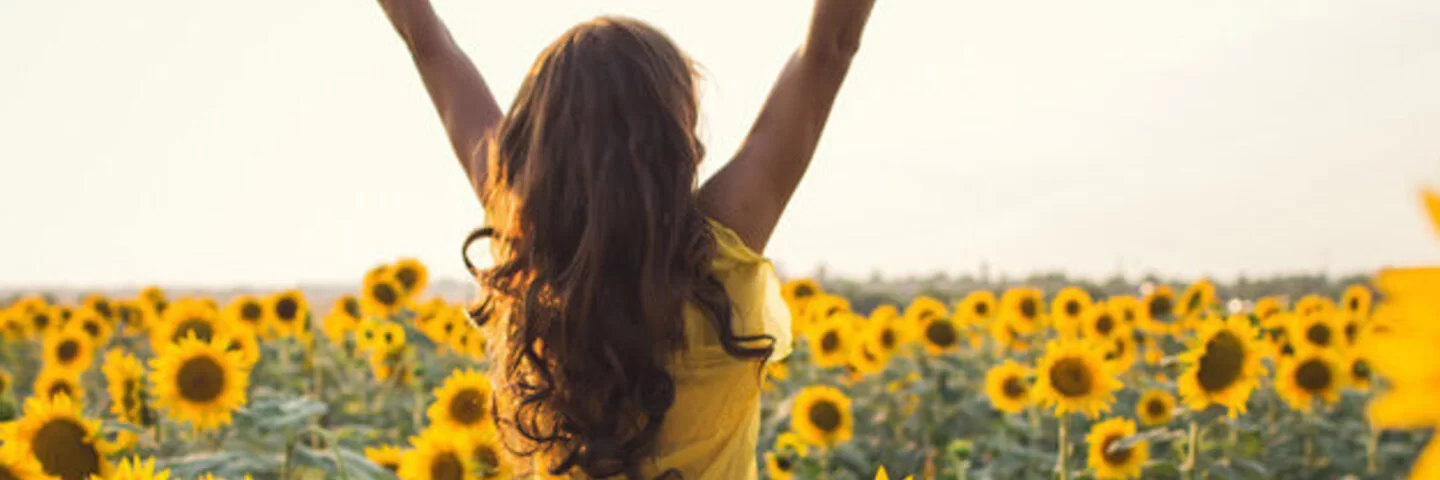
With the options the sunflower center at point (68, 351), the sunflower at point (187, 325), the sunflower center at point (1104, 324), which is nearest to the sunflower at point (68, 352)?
the sunflower center at point (68, 351)

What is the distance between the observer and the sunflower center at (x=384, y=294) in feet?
24.3

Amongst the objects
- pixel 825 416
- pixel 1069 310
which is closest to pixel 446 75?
pixel 825 416

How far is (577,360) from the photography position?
2.41 metres

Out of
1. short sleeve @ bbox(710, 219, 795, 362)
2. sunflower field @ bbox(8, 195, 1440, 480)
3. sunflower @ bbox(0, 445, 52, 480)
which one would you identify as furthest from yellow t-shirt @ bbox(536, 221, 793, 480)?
sunflower @ bbox(0, 445, 52, 480)

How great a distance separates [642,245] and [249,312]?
238 inches

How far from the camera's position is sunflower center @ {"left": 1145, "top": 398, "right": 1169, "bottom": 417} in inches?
214

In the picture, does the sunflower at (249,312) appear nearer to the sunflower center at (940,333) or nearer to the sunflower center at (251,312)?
the sunflower center at (251,312)

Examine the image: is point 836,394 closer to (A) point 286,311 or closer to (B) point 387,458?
(B) point 387,458

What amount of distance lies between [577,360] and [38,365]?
9.31 metres

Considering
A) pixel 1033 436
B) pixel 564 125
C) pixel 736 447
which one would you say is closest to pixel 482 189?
pixel 564 125

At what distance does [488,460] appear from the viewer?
3.66 metres

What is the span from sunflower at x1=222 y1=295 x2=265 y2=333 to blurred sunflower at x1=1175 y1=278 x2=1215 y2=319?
583cm

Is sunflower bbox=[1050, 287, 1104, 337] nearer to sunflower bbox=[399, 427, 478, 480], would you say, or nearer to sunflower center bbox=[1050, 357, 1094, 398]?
sunflower center bbox=[1050, 357, 1094, 398]

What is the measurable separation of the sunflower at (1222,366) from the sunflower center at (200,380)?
3.53 metres
